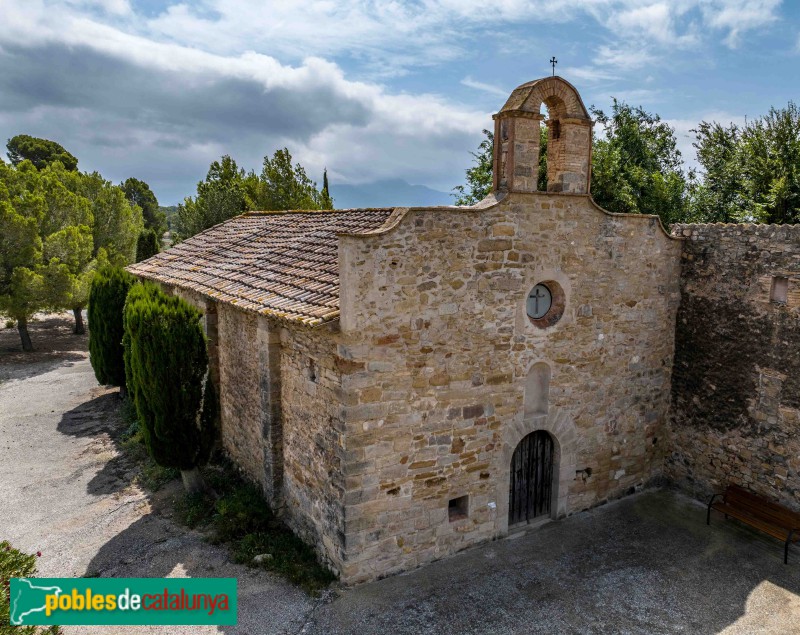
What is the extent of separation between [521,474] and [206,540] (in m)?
5.29

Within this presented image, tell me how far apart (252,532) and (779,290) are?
375 inches

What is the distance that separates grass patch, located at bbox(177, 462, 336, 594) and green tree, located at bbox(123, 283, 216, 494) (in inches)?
33.4

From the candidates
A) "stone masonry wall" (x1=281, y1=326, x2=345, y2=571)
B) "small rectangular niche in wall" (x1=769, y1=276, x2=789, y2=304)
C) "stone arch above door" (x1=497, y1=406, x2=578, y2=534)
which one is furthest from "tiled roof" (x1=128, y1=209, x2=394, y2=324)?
"small rectangular niche in wall" (x1=769, y1=276, x2=789, y2=304)

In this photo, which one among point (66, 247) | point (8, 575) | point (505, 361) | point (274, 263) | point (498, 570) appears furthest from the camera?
point (66, 247)

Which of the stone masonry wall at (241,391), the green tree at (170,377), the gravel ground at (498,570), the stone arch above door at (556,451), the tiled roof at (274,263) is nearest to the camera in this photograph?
the gravel ground at (498,570)

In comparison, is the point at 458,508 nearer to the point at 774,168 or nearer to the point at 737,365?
the point at 737,365

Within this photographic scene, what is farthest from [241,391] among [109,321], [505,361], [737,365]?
[737,365]

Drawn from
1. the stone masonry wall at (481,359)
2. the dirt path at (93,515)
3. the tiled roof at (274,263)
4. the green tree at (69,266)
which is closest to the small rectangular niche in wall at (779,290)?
the stone masonry wall at (481,359)

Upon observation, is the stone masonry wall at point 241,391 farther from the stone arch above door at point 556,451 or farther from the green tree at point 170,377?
the stone arch above door at point 556,451

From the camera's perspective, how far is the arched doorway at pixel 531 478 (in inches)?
371

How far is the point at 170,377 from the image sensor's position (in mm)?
9664

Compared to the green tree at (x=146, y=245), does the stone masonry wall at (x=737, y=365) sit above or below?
below

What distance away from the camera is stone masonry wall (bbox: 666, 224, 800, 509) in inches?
362

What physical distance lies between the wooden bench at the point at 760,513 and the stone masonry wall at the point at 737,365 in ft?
0.90
